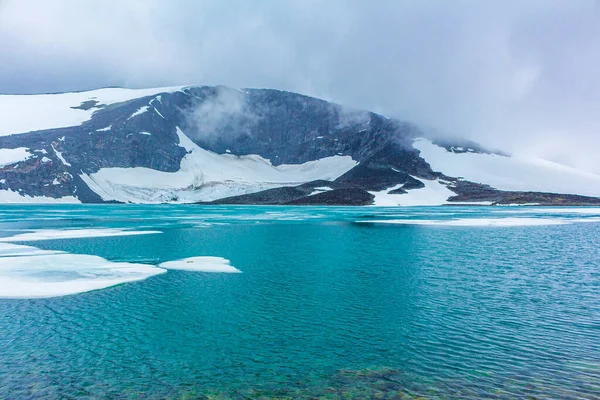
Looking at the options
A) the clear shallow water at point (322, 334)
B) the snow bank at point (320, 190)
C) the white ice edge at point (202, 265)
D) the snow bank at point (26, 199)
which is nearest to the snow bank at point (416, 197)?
the snow bank at point (320, 190)

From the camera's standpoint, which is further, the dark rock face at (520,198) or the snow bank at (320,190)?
the snow bank at (320,190)

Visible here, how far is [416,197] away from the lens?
18162 cm

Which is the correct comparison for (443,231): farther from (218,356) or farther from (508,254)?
(218,356)

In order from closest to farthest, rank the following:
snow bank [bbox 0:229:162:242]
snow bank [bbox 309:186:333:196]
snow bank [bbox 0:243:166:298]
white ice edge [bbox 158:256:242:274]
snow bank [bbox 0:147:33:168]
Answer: snow bank [bbox 0:243:166:298]
white ice edge [bbox 158:256:242:274]
snow bank [bbox 0:229:162:242]
snow bank [bbox 309:186:333:196]
snow bank [bbox 0:147:33:168]

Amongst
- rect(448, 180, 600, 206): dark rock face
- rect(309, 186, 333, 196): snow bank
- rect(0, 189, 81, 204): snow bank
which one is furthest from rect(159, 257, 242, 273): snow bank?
rect(0, 189, 81, 204): snow bank

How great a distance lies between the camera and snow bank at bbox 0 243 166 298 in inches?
963

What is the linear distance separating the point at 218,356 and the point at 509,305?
14.2 m

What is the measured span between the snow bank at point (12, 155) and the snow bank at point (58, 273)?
180 m

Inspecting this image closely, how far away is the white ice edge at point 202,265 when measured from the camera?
31719mm

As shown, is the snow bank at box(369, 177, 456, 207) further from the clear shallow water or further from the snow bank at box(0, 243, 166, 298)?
the snow bank at box(0, 243, 166, 298)

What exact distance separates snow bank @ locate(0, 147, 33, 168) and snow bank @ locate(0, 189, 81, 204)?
14751mm

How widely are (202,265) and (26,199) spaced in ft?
589

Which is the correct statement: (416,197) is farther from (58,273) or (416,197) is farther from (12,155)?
(12,155)

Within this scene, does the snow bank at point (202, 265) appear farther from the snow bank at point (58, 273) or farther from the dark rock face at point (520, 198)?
the dark rock face at point (520, 198)
